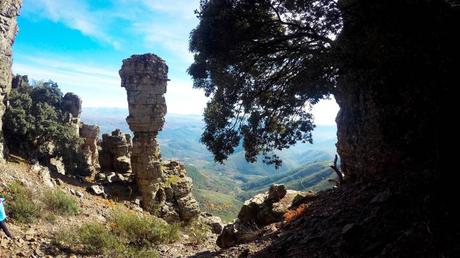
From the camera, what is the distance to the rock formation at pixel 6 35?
25.6 m

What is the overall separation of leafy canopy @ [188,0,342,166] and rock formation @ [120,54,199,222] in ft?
55.2

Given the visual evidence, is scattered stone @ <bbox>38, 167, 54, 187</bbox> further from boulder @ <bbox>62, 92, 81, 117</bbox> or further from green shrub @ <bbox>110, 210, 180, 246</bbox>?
boulder @ <bbox>62, 92, 81, 117</bbox>

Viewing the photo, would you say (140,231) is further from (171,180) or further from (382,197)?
(171,180)

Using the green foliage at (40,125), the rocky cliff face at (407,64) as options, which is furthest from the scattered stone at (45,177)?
the rocky cliff face at (407,64)

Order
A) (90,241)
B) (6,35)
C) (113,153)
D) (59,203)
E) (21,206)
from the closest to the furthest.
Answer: (90,241)
(21,206)
(59,203)
(6,35)
(113,153)

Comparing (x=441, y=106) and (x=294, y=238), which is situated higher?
(x=441, y=106)

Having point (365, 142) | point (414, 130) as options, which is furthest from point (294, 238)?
point (414, 130)

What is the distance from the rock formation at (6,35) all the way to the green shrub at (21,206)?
618 centimetres

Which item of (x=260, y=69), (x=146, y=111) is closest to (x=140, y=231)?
(x=260, y=69)

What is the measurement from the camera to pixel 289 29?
52.6ft

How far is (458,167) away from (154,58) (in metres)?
29.5

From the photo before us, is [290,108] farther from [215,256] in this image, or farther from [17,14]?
[17,14]

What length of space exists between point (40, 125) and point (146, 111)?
1017cm

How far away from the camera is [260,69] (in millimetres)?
17750
